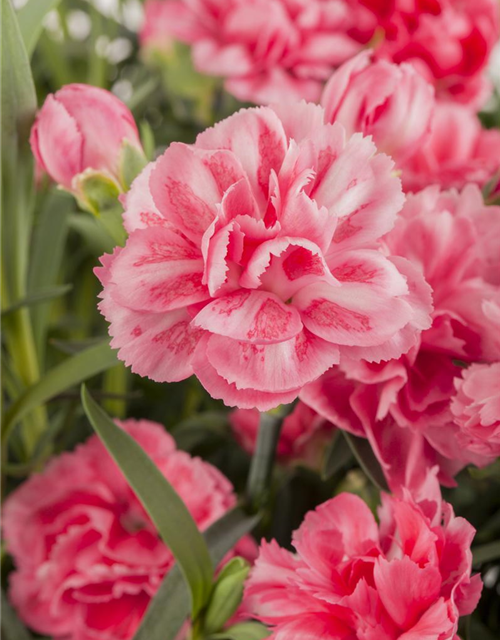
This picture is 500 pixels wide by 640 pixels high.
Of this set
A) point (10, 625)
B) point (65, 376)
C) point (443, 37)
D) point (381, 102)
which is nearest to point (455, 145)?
point (443, 37)

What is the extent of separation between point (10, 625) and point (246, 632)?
0.18 meters

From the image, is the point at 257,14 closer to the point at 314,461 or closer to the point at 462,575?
the point at 314,461

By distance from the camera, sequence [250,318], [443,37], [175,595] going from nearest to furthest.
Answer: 1. [250,318]
2. [175,595]
3. [443,37]

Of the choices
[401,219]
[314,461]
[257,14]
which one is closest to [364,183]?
[401,219]

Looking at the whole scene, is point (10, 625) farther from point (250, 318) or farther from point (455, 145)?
point (455, 145)

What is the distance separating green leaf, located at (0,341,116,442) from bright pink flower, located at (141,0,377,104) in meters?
0.28

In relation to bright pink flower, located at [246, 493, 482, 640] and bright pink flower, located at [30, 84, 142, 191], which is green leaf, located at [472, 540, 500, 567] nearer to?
bright pink flower, located at [246, 493, 482, 640]

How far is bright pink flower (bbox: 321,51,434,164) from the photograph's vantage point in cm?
37

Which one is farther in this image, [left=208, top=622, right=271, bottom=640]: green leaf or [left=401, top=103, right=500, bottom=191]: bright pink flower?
[left=401, top=103, right=500, bottom=191]: bright pink flower

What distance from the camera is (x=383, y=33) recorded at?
0.59 metres

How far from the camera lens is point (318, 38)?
1.99 ft

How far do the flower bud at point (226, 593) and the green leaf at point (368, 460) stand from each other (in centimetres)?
7

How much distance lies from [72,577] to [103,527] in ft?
0.11

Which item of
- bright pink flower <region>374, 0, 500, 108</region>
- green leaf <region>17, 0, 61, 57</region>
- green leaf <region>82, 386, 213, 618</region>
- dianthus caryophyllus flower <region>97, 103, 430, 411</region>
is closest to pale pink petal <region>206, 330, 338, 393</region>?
dianthus caryophyllus flower <region>97, 103, 430, 411</region>
